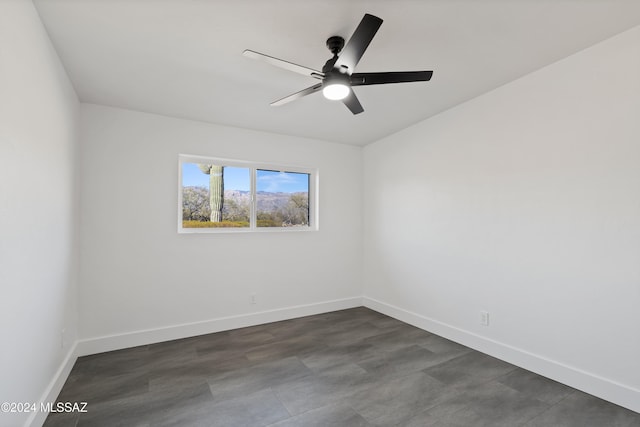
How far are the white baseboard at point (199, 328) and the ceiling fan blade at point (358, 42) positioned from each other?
2.96 m

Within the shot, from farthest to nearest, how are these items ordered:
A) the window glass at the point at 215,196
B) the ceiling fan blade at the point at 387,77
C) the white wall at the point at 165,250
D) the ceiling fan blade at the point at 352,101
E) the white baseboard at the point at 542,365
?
1. the window glass at the point at 215,196
2. the white wall at the point at 165,250
3. the ceiling fan blade at the point at 352,101
4. the white baseboard at the point at 542,365
5. the ceiling fan blade at the point at 387,77

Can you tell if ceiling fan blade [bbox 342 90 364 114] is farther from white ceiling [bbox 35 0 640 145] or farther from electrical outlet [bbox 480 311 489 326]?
electrical outlet [bbox 480 311 489 326]

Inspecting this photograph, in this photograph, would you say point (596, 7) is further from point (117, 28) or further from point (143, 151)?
point (143, 151)

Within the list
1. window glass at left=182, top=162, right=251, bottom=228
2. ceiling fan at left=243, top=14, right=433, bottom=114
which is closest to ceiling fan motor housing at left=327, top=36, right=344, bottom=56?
ceiling fan at left=243, top=14, right=433, bottom=114

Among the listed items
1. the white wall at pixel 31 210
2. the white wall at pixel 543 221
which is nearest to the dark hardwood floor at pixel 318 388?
the white wall at pixel 543 221

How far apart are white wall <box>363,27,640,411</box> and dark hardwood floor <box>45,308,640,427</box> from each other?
10.9 inches

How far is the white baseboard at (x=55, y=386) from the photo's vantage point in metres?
1.69

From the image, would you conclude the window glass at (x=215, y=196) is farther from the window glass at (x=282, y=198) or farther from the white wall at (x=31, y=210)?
the white wall at (x=31, y=210)

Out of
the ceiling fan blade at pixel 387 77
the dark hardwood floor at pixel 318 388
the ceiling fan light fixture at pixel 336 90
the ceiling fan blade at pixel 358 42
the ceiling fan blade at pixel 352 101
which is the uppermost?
the ceiling fan blade at pixel 358 42

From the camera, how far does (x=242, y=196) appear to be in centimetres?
376

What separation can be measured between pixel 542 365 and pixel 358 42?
2.77m

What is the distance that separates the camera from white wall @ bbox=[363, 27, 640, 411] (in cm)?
199

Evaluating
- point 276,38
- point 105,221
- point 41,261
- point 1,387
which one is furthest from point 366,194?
point 1,387

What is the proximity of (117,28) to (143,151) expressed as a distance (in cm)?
149
